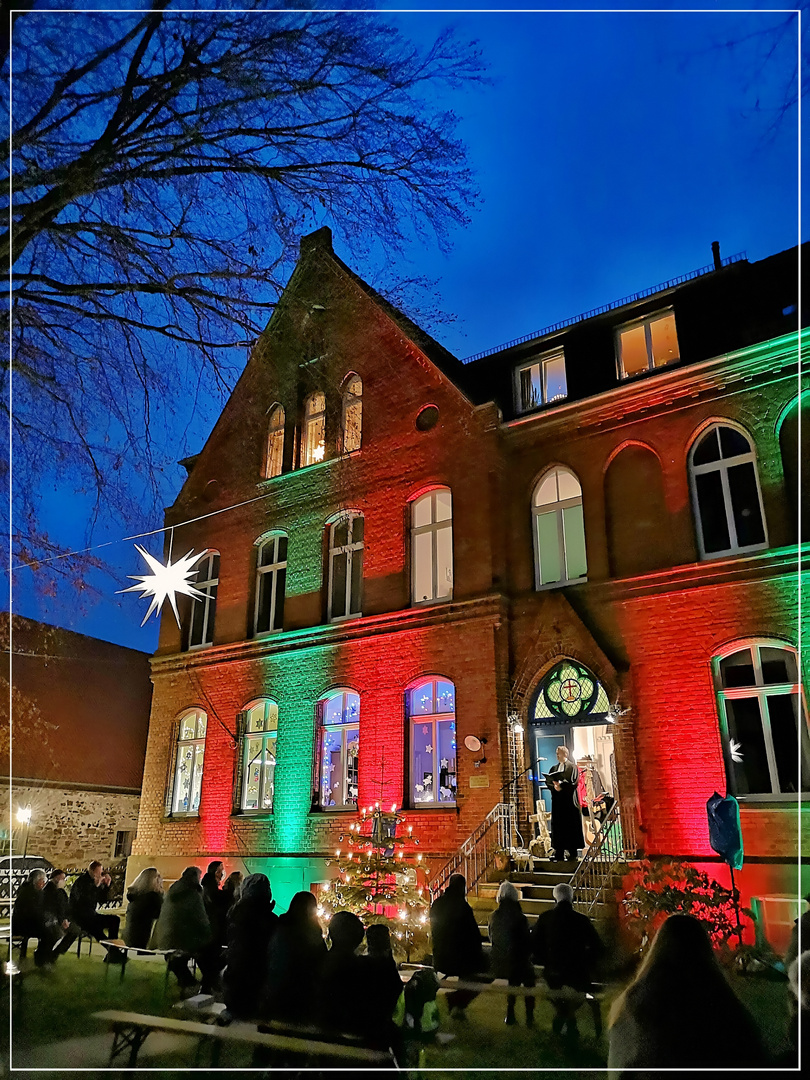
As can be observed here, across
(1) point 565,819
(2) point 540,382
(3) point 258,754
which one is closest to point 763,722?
(1) point 565,819

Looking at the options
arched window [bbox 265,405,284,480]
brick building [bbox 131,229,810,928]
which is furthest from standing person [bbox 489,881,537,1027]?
arched window [bbox 265,405,284,480]

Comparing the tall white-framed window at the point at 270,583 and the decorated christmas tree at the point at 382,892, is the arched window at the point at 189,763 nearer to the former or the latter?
the tall white-framed window at the point at 270,583

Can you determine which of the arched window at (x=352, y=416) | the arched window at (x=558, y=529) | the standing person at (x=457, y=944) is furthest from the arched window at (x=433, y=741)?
the standing person at (x=457, y=944)

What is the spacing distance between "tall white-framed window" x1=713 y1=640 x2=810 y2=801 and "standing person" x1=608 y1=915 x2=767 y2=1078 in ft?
26.9

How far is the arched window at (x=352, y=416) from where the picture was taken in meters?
16.7

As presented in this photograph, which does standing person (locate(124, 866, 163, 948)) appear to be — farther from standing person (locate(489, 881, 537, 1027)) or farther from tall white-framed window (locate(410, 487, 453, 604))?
tall white-framed window (locate(410, 487, 453, 604))

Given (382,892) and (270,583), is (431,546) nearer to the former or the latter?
(270,583)

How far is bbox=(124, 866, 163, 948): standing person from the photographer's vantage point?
9.42 metres

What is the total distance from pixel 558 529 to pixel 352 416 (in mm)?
5629

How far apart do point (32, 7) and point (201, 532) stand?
13.8 meters

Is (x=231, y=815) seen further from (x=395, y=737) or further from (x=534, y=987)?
(x=534, y=987)

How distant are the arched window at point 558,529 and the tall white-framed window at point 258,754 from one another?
6733 mm

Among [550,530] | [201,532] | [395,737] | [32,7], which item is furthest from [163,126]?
[201,532]

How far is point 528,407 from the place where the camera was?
15383 millimetres
